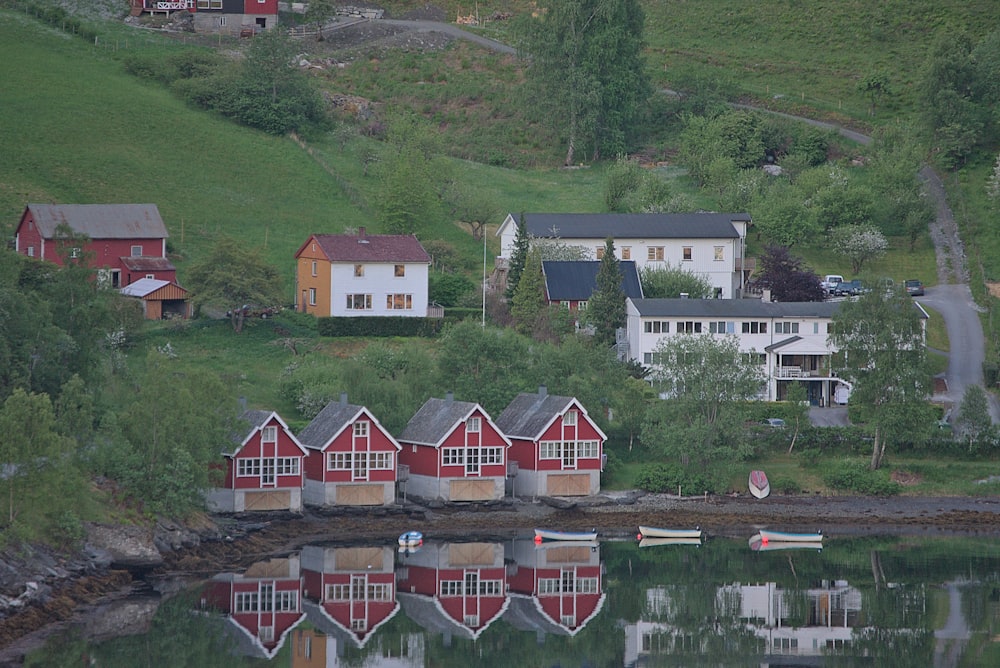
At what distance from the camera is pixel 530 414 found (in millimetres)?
72875

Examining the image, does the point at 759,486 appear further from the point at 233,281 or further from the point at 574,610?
the point at 233,281

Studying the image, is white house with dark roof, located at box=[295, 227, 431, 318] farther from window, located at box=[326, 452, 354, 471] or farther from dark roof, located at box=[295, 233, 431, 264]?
window, located at box=[326, 452, 354, 471]

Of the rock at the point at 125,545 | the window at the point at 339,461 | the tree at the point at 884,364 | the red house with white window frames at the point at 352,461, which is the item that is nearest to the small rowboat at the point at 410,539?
the red house with white window frames at the point at 352,461

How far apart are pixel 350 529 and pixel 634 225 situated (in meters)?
39.1

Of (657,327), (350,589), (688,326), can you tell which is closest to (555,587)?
(350,589)

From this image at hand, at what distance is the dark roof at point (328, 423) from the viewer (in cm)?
6806

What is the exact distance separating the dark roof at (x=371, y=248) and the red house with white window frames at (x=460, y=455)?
62.2 feet

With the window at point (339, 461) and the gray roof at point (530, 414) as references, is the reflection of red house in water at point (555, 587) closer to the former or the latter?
the gray roof at point (530, 414)

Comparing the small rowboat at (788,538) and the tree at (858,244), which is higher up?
the tree at (858,244)

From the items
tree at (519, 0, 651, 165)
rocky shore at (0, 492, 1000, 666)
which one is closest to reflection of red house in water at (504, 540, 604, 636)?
rocky shore at (0, 492, 1000, 666)

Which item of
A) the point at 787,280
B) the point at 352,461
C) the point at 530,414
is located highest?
the point at 787,280

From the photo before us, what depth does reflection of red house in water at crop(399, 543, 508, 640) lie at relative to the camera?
5341cm

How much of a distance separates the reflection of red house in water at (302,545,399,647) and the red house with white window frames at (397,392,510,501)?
7.25 meters

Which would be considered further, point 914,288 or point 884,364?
point 914,288
